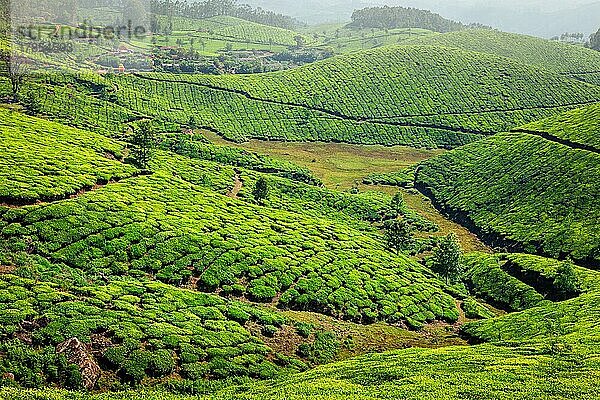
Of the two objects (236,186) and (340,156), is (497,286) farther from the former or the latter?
(340,156)

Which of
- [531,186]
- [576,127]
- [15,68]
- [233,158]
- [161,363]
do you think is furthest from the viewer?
[15,68]

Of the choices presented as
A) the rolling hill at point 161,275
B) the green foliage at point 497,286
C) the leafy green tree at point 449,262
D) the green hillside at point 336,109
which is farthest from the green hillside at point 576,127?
the rolling hill at point 161,275

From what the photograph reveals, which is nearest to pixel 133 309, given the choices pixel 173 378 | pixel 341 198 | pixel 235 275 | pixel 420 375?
pixel 173 378

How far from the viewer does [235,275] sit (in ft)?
173

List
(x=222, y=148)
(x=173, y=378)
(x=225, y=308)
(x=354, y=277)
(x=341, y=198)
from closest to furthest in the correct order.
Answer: (x=173, y=378) < (x=225, y=308) < (x=354, y=277) < (x=341, y=198) < (x=222, y=148)

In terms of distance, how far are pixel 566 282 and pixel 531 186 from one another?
147 feet

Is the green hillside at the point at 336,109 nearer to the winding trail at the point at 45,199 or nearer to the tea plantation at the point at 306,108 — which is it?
the tea plantation at the point at 306,108

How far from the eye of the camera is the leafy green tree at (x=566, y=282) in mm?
62188

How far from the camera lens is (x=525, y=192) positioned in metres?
103

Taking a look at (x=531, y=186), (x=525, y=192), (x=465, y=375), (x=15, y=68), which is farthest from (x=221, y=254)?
(x=15, y=68)

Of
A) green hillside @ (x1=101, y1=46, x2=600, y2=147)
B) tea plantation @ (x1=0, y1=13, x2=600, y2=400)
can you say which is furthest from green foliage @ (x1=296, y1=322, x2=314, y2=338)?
green hillside @ (x1=101, y1=46, x2=600, y2=147)

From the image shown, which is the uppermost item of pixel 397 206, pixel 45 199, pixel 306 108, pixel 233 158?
pixel 306 108

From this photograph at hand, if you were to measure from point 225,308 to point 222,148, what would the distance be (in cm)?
8974

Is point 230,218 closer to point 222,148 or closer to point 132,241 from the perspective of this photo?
point 132,241
